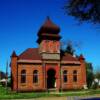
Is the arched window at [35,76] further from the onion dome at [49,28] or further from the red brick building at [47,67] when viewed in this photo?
the onion dome at [49,28]

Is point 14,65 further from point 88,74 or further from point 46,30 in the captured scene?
point 88,74

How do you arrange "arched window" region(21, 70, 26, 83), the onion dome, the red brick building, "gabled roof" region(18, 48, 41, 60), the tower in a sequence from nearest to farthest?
the red brick building → "arched window" region(21, 70, 26, 83) → "gabled roof" region(18, 48, 41, 60) → the tower → the onion dome

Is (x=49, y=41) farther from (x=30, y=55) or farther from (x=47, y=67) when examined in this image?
(x=47, y=67)

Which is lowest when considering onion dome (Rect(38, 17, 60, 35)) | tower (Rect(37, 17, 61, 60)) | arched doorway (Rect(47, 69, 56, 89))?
arched doorway (Rect(47, 69, 56, 89))

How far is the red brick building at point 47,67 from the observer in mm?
58406

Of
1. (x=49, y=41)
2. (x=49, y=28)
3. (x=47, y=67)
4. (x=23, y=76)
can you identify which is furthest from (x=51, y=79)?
(x=49, y=28)

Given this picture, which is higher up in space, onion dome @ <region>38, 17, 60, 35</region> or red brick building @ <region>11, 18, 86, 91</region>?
onion dome @ <region>38, 17, 60, 35</region>

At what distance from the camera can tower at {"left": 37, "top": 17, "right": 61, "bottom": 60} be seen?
60.8m

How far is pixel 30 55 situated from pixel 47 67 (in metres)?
4.19

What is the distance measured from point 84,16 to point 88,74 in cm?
5405

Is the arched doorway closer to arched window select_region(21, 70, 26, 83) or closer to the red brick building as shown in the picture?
the red brick building

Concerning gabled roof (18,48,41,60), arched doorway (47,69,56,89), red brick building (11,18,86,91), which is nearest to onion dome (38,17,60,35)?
red brick building (11,18,86,91)

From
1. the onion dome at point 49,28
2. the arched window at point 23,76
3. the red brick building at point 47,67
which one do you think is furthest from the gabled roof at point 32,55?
the onion dome at point 49,28

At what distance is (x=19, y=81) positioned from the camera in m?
58.1
